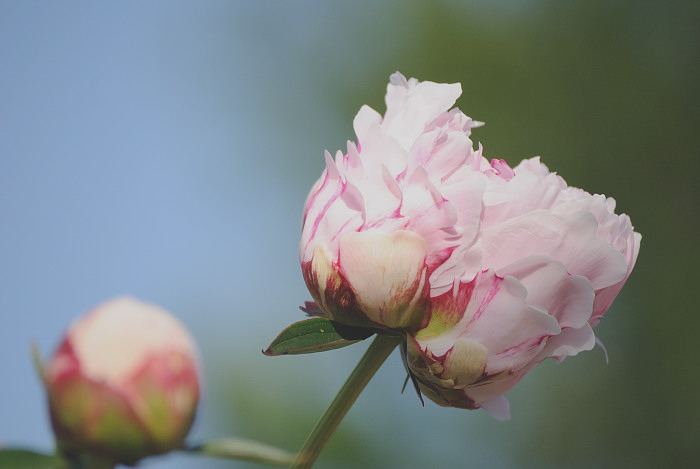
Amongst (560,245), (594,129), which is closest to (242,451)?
(560,245)

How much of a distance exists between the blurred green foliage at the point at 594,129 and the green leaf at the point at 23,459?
23.1ft

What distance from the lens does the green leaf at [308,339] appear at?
49 cm

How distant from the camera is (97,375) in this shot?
1.49ft

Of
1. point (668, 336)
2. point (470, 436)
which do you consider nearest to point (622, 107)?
point (668, 336)

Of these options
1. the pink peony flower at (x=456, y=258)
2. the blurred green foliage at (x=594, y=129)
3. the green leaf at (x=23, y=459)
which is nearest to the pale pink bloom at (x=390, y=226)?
the pink peony flower at (x=456, y=258)

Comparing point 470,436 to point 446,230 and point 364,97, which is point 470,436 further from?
point 446,230

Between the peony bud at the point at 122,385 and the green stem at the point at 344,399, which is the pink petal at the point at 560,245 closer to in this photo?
the green stem at the point at 344,399

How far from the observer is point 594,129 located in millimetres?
8297

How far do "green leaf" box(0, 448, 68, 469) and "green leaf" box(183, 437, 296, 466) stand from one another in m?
0.08

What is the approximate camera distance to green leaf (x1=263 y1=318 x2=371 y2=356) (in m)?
0.49

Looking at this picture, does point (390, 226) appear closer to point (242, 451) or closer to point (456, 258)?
point (456, 258)

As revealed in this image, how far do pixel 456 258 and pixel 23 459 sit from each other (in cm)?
25

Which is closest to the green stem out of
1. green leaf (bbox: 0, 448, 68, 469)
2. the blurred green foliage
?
green leaf (bbox: 0, 448, 68, 469)

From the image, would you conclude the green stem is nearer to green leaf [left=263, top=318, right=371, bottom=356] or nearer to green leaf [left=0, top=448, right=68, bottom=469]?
green leaf [left=263, top=318, right=371, bottom=356]
